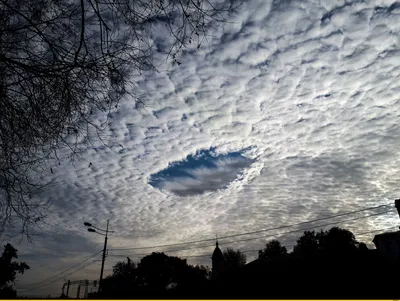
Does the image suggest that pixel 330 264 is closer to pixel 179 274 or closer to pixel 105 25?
pixel 105 25

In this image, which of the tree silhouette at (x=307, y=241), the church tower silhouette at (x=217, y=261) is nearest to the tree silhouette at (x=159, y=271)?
the church tower silhouette at (x=217, y=261)

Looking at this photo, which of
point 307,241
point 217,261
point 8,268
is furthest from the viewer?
point 307,241

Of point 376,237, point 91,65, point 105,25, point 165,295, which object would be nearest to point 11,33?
point 91,65

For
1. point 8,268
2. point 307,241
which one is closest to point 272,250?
point 307,241

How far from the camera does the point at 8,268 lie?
3000 cm

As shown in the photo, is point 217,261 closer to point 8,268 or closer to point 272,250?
point 272,250

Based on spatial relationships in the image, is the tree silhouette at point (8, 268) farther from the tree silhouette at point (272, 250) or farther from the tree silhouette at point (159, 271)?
the tree silhouette at point (272, 250)

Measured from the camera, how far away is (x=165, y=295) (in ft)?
83.7

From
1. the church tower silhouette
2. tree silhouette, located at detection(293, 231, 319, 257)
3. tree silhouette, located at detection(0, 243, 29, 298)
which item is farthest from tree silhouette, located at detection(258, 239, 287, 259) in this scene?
tree silhouette, located at detection(0, 243, 29, 298)

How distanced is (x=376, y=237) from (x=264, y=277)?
106 ft

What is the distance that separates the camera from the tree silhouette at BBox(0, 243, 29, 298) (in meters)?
29.2

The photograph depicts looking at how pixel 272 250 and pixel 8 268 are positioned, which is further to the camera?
pixel 272 250

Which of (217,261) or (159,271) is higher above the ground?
(217,261)

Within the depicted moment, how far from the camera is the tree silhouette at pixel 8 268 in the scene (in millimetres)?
29250
